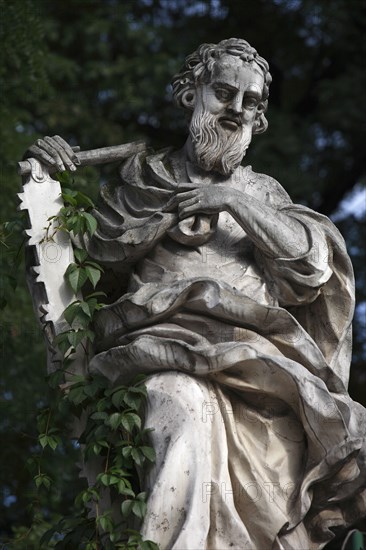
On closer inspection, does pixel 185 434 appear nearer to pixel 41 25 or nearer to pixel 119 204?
pixel 119 204

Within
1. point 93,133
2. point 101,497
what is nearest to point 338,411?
point 101,497

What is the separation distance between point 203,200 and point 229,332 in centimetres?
52

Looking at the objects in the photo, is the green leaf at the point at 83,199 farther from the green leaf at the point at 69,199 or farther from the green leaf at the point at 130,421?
the green leaf at the point at 130,421

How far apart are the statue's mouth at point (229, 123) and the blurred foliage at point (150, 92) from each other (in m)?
3.57

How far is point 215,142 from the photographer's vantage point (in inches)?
279

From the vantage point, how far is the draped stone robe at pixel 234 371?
21.1 ft

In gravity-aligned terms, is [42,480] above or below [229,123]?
below

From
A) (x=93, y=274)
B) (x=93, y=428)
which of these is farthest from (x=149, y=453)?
(x=93, y=274)

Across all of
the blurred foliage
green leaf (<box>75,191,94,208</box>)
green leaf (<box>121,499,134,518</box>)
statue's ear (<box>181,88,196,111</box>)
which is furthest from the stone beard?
the blurred foliage

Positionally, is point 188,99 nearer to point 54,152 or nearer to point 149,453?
point 54,152

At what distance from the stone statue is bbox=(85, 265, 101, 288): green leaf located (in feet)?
0.37

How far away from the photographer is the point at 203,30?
13000 millimetres

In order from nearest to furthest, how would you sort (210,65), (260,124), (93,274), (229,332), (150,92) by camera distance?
1. (229,332)
2. (93,274)
3. (210,65)
4. (260,124)
5. (150,92)

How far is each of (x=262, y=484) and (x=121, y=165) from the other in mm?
1450
